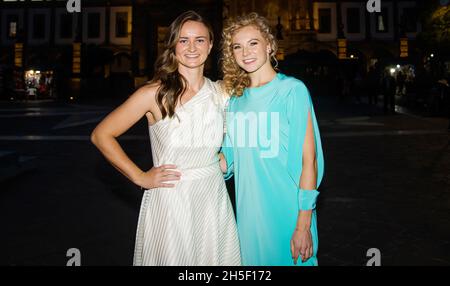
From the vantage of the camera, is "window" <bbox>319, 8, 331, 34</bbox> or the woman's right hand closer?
the woman's right hand

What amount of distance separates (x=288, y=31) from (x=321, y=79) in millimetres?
12824

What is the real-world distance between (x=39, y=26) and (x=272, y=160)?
55.7 meters

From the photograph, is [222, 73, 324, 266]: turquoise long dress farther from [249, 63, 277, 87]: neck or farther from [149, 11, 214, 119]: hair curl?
[149, 11, 214, 119]: hair curl

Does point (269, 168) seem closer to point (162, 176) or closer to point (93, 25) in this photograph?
point (162, 176)

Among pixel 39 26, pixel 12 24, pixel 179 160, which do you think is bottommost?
pixel 179 160

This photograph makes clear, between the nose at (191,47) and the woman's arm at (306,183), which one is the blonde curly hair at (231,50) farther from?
the woman's arm at (306,183)

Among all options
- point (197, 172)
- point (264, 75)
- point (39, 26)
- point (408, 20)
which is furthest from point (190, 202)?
point (39, 26)

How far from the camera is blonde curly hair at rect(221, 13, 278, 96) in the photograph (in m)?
2.02

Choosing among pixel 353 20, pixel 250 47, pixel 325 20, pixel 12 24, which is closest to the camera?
pixel 250 47

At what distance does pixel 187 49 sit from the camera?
6.64 ft

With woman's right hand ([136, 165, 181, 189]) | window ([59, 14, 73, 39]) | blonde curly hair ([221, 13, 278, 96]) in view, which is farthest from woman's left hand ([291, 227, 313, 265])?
window ([59, 14, 73, 39])

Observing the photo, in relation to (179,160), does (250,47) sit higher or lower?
higher

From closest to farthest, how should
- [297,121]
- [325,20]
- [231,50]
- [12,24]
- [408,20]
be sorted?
1. [297,121]
2. [231,50]
3. [408,20]
4. [325,20]
5. [12,24]

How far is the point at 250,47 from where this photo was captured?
201 centimetres
